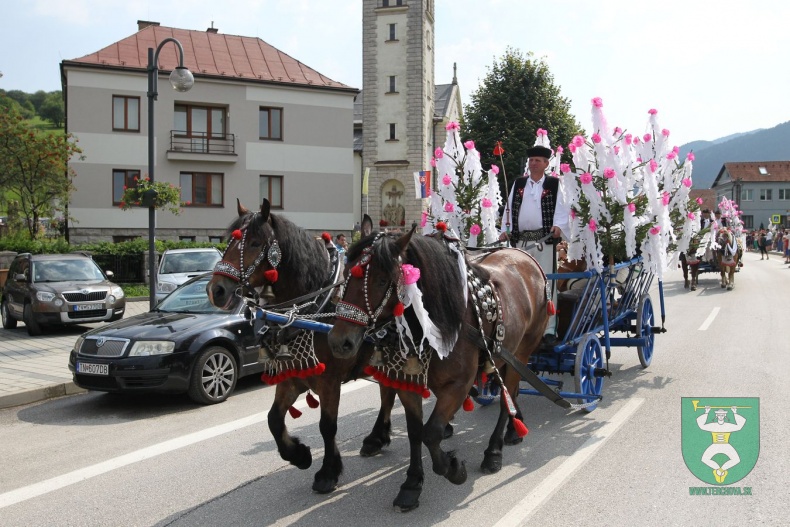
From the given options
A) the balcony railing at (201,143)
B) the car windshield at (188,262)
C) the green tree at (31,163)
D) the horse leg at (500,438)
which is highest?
the balcony railing at (201,143)

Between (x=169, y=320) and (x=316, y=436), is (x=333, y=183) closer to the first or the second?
(x=169, y=320)

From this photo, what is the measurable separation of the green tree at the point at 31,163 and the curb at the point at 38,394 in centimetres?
1806

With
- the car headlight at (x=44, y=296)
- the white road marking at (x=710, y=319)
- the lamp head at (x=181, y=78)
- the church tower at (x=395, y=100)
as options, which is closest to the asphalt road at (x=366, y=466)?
the white road marking at (x=710, y=319)

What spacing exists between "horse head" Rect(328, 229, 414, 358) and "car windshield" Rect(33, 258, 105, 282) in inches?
479

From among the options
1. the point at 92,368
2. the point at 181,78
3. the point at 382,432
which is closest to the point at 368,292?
the point at 382,432

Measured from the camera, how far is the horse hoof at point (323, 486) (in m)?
4.68

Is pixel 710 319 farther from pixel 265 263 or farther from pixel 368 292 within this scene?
pixel 368 292

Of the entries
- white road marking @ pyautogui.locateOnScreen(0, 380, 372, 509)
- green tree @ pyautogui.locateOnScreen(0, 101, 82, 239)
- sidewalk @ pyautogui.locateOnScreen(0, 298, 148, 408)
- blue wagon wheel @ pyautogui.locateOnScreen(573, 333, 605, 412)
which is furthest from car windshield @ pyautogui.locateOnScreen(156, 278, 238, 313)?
green tree @ pyautogui.locateOnScreen(0, 101, 82, 239)

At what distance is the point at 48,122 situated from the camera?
88312mm

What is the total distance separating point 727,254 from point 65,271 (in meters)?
18.2

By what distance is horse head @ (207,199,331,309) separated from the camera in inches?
182

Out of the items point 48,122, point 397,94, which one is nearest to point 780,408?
point 397,94

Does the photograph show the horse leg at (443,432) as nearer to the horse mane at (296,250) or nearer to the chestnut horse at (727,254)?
the horse mane at (296,250)

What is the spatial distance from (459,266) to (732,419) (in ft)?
10.5
